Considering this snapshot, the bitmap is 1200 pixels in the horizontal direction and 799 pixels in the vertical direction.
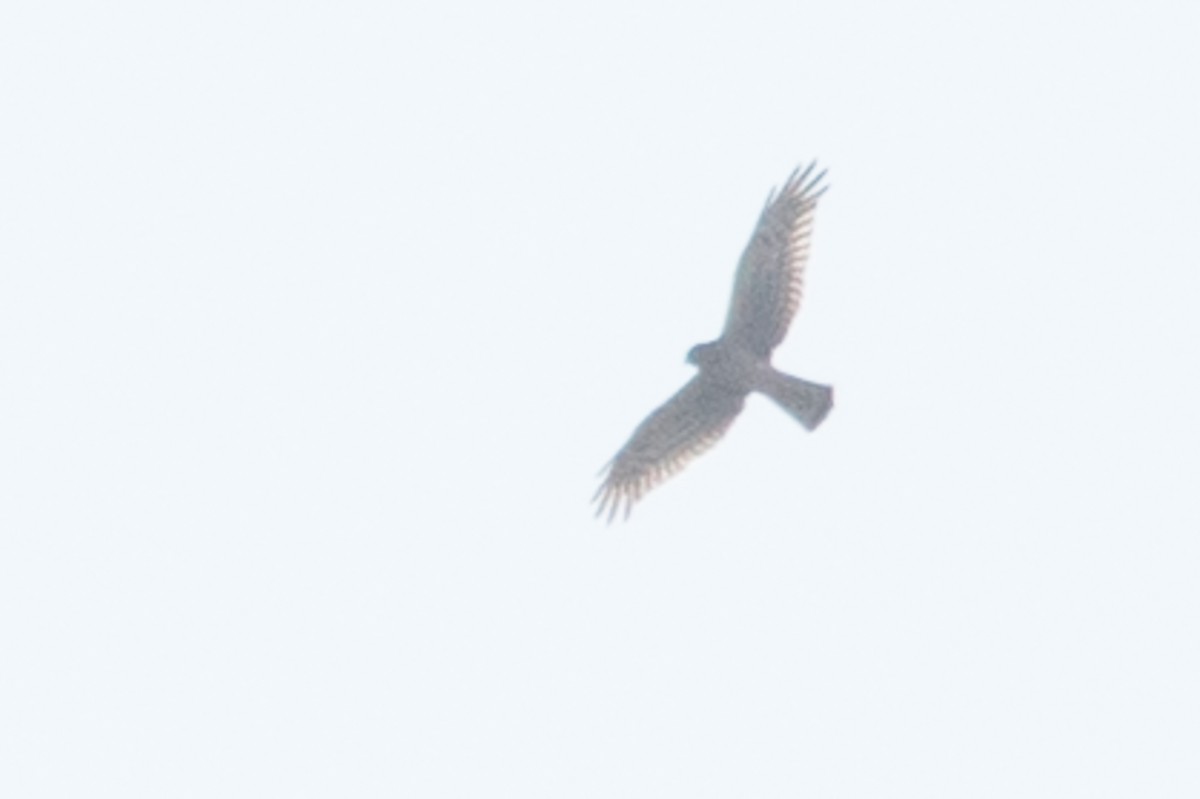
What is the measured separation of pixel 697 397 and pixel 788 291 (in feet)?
4.37

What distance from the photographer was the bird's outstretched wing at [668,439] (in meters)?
20.1

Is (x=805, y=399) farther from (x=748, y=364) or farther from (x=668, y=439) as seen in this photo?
(x=668, y=439)

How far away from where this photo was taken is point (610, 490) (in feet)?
67.9

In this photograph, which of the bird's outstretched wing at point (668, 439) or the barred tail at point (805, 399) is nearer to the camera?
the barred tail at point (805, 399)

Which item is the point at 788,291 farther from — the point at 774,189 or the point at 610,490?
the point at 610,490

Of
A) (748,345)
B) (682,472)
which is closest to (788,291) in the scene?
(748,345)

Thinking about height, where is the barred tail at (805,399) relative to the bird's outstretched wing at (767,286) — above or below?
below

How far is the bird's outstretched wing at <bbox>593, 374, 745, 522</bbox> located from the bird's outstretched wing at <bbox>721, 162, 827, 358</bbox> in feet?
1.90

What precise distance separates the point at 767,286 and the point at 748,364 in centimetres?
69

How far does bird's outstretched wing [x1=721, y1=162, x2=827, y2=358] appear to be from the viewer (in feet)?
63.9

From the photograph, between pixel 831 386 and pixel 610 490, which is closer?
pixel 831 386

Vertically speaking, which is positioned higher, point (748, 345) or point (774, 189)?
point (774, 189)

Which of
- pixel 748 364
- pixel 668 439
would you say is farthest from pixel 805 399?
pixel 668 439

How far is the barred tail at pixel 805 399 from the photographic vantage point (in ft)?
62.5
